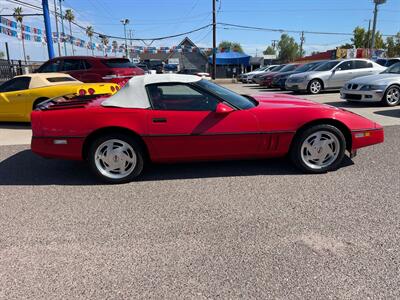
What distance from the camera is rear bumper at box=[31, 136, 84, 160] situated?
4.08 meters

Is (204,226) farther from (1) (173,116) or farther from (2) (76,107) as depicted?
(2) (76,107)

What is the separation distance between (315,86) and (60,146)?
38.8ft

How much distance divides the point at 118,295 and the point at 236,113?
101 inches

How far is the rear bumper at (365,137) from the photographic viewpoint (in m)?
4.27

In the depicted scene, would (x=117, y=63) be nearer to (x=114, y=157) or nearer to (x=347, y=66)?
(x=114, y=157)

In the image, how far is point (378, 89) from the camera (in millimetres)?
9328

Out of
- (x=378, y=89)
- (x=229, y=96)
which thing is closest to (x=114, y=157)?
(x=229, y=96)

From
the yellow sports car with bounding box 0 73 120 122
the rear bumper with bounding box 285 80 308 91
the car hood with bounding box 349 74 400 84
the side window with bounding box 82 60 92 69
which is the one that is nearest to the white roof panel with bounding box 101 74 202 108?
the yellow sports car with bounding box 0 73 120 122

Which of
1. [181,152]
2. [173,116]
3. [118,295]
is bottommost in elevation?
[118,295]

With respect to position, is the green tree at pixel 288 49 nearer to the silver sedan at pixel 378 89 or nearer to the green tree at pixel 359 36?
the green tree at pixel 359 36

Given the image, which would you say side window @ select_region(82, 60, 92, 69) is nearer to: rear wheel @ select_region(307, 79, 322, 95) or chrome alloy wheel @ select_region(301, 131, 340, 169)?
rear wheel @ select_region(307, 79, 322, 95)

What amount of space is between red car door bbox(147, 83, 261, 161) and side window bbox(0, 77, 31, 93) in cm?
562

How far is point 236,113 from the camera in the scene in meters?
4.10

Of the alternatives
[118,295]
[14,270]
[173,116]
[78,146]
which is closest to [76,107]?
[78,146]
